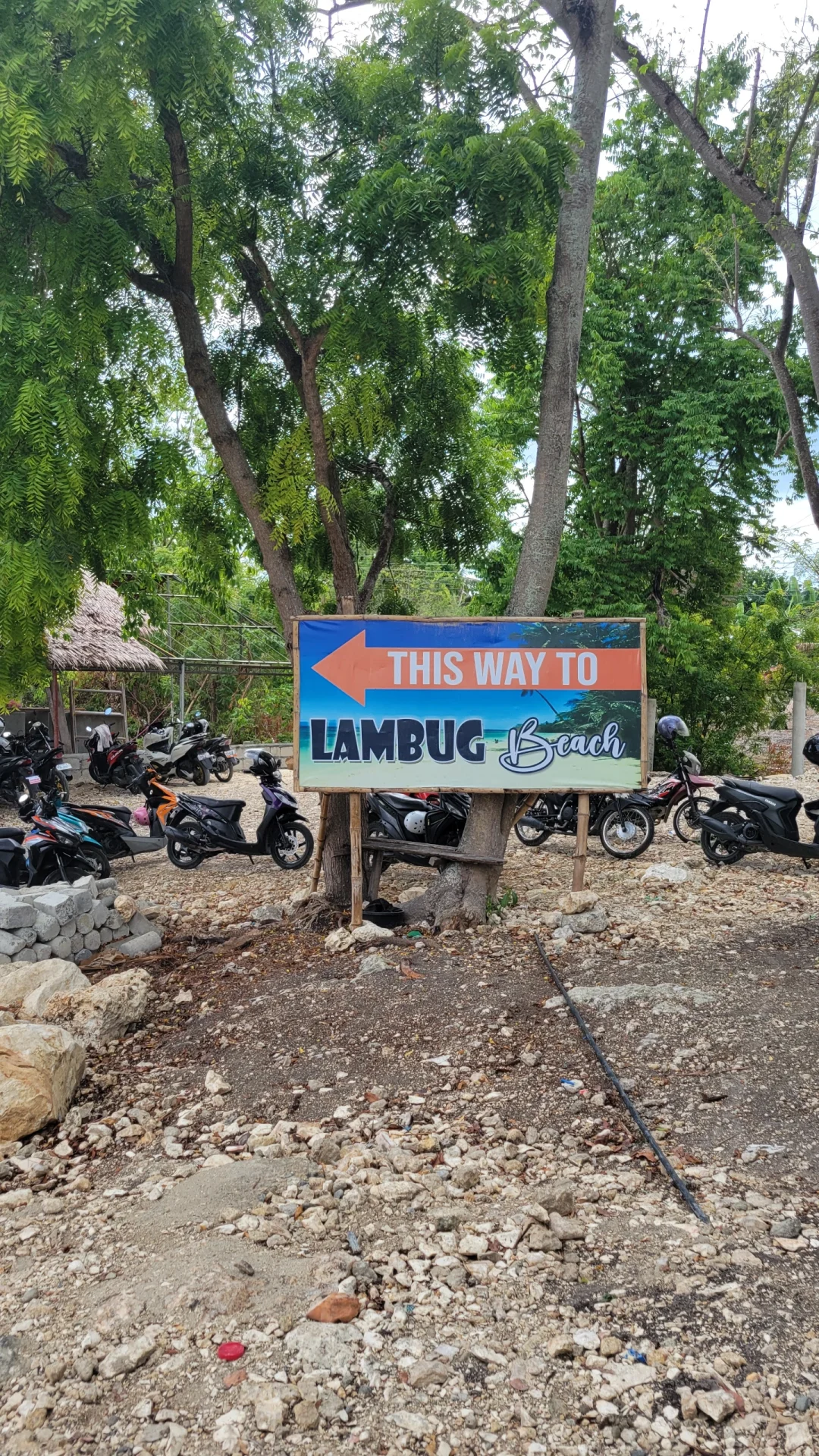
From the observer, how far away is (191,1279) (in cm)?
312

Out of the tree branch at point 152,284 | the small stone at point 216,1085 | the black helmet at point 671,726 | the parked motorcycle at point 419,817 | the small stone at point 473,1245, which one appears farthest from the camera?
the black helmet at point 671,726

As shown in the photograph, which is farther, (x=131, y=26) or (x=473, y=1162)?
(x=131, y=26)

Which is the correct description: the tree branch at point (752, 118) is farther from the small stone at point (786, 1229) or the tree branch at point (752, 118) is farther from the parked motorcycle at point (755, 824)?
the small stone at point (786, 1229)

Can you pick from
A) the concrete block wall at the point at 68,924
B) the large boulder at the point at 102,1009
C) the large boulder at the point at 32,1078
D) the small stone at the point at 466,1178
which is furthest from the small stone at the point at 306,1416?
the concrete block wall at the point at 68,924

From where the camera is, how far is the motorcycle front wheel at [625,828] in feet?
32.2

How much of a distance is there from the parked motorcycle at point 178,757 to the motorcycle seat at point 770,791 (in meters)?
8.65

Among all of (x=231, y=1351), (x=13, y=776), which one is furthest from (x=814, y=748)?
(x=13, y=776)

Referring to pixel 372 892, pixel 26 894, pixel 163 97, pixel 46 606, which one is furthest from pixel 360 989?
pixel 163 97

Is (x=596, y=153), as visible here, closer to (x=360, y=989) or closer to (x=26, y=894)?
(x=360, y=989)

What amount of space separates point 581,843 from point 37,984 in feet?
11.9

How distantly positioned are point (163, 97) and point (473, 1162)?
6.11m

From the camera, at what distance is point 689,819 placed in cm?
1003

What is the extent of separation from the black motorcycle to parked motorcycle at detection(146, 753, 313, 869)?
7.72 feet

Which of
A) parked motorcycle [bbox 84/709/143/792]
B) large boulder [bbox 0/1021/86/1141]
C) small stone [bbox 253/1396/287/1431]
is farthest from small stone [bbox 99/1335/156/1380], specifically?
parked motorcycle [bbox 84/709/143/792]
